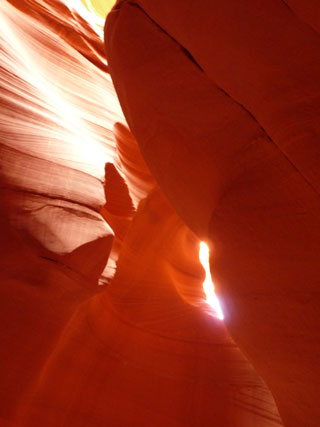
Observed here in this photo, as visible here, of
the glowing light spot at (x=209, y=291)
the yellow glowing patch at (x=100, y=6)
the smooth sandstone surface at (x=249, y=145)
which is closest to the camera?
the smooth sandstone surface at (x=249, y=145)

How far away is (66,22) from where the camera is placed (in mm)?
2984

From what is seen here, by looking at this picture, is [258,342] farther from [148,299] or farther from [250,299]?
[148,299]

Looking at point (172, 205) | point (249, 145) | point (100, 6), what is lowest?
point (172, 205)

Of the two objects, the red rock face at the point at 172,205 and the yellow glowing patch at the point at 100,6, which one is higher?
the yellow glowing patch at the point at 100,6

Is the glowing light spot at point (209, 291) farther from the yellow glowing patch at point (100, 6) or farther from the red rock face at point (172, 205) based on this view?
the yellow glowing patch at point (100, 6)

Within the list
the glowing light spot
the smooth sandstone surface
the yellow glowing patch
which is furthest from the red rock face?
the yellow glowing patch

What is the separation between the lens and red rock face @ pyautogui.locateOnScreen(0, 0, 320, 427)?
48.1 inches

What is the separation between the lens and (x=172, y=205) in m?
1.94

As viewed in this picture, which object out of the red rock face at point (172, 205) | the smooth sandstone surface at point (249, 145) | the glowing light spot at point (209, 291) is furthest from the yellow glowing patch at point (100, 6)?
the smooth sandstone surface at point (249, 145)

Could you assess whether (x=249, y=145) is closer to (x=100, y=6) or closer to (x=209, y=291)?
(x=209, y=291)

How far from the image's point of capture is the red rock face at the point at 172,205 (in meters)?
1.22

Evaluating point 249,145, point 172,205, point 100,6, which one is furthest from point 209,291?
point 100,6

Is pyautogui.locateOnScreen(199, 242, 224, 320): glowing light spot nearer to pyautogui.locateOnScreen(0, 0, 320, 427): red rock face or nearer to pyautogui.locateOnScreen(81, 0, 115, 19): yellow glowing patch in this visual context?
pyautogui.locateOnScreen(0, 0, 320, 427): red rock face

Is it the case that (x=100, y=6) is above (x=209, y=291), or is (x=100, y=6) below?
above
